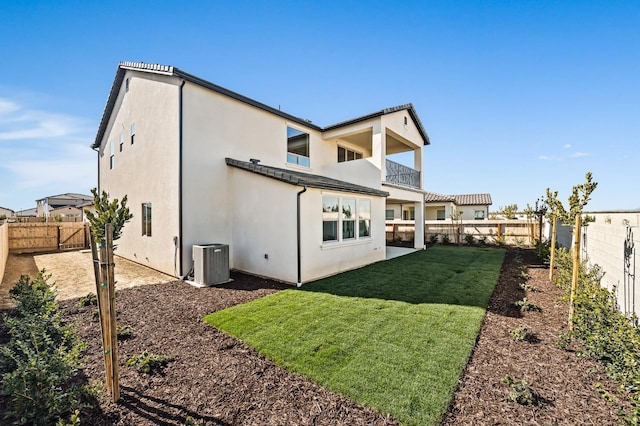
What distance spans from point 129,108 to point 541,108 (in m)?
18.7

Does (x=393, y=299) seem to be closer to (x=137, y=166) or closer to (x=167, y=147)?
(x=167, y=147)

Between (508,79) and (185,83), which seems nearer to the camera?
(185,83)

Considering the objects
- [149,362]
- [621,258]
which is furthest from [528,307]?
[149,362]

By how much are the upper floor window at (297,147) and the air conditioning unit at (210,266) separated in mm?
6111

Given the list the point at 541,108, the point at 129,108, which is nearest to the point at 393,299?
the point at 541,108

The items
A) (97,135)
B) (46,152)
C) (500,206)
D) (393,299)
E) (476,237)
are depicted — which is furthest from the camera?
(500,206)

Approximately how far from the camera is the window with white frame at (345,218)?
940 cm

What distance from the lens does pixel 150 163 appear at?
1052cm

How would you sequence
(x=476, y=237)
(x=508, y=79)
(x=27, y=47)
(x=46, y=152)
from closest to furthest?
(x=27, y=47) < (x=508, y=79) < (x=46, y=152) < (x=476, y=237)

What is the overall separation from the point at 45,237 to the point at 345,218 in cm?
1774

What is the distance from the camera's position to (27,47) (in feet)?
28.8

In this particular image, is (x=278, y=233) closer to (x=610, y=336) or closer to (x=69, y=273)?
(x=610, y=336)

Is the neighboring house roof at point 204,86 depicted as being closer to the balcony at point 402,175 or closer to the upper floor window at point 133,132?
the upper floor window at point 133,132

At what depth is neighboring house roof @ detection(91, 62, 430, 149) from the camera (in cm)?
909
